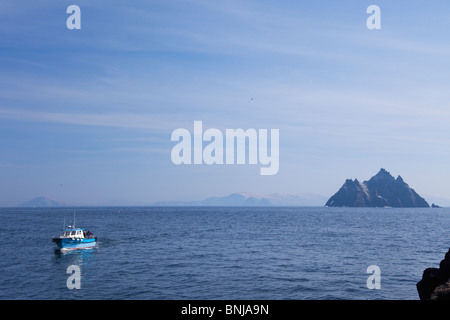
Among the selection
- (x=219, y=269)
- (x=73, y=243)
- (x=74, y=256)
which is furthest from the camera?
(x=73, y=243)

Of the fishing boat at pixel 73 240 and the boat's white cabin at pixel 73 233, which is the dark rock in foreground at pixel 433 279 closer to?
the fishing boat at pixel 73 240

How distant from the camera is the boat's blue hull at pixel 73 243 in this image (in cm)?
6250

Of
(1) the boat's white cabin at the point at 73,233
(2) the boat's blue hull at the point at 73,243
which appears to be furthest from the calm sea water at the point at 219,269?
(1) the boat's white cabin at the point at 73,233

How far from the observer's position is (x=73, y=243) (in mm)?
63531

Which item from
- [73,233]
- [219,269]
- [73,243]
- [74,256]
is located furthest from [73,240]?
[219,269]

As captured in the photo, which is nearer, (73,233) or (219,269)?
(219,269)

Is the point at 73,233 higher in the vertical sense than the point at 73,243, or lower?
higher

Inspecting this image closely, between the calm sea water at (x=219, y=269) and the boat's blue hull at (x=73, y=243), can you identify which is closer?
the calm sea water at (x=219, y=269)

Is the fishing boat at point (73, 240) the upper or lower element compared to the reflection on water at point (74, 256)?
upper

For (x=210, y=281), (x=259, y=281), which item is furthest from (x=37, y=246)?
(x=259, y=281)

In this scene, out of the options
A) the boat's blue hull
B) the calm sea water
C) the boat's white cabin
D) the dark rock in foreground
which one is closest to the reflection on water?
the calm sea water

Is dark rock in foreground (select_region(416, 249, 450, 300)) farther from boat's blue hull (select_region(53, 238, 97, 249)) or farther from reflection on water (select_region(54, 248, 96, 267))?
boat's blue hull (select_region(53, 238, 97, 249))

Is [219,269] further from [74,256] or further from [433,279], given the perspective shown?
[74,256]

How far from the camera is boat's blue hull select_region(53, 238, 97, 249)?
2461 inches
